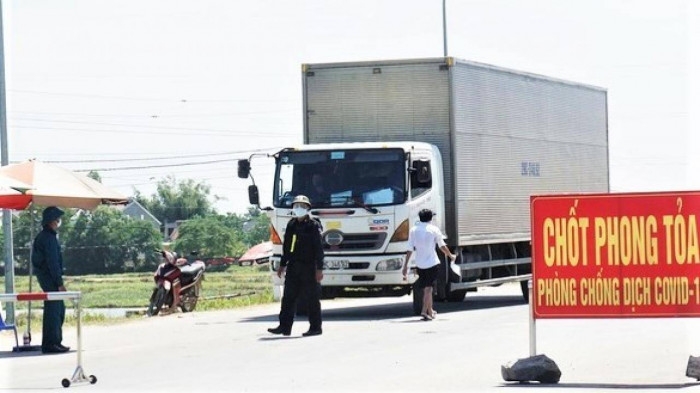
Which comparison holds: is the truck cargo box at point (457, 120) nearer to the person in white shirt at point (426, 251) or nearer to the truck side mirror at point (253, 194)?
the truck side mirror at point (253, 194)

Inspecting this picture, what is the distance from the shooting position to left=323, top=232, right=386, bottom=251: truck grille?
80.7 feet

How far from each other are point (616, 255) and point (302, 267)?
23.8 ft

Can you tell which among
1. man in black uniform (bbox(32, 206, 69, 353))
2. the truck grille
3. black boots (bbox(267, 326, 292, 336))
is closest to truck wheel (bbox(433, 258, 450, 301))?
the truck grille

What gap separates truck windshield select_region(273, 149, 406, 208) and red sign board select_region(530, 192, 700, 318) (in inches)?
404

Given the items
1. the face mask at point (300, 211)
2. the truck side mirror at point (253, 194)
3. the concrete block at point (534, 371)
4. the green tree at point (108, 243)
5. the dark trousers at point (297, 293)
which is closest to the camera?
the concrete block at point (534, 371)

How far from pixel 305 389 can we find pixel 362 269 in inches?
430

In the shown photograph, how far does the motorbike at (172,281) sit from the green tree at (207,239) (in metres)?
91.0

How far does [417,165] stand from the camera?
24.6m

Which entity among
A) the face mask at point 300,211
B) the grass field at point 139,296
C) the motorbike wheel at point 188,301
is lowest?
the grass field at point 139,296

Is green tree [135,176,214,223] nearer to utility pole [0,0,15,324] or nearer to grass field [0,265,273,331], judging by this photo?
grass field [0,265,273,331]

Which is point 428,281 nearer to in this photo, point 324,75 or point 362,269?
point 362,269

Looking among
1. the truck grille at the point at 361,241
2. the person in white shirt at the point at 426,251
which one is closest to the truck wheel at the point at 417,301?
the truck grille at the point at 361,241

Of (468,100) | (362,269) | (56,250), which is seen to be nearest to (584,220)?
(56,250)

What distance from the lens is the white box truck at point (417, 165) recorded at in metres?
24.6
